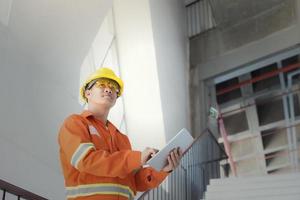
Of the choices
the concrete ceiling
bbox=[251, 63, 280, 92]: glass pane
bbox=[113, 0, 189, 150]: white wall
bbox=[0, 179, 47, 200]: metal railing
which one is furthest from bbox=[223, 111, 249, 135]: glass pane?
bbox=[0, 179, 47, 200]: metal railing

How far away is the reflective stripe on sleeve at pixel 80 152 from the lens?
2.21 metres

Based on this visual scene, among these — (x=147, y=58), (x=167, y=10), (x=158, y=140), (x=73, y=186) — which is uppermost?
(x=167, y=10)

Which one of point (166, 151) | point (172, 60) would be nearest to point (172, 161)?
point (166, 151)

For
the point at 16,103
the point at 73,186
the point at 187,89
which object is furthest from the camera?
the point at 187,89

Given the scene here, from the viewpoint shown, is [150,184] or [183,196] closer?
[150,184]

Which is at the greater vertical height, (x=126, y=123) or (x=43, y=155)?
(x=126, y=123)

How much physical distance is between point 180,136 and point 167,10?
5.95m

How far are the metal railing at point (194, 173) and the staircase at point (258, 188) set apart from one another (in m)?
0.53

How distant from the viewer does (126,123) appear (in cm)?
723

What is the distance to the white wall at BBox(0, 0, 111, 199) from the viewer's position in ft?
13.1

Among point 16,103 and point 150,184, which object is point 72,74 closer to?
point 16,103

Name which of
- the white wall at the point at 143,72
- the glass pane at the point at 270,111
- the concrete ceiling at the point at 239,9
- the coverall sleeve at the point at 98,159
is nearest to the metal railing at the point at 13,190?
the coverall sleeve at the point at 98,159

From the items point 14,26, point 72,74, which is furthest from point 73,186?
point 72,74

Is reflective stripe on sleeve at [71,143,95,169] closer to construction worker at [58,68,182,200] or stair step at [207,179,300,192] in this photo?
construction worker at [58,68,182,200]
